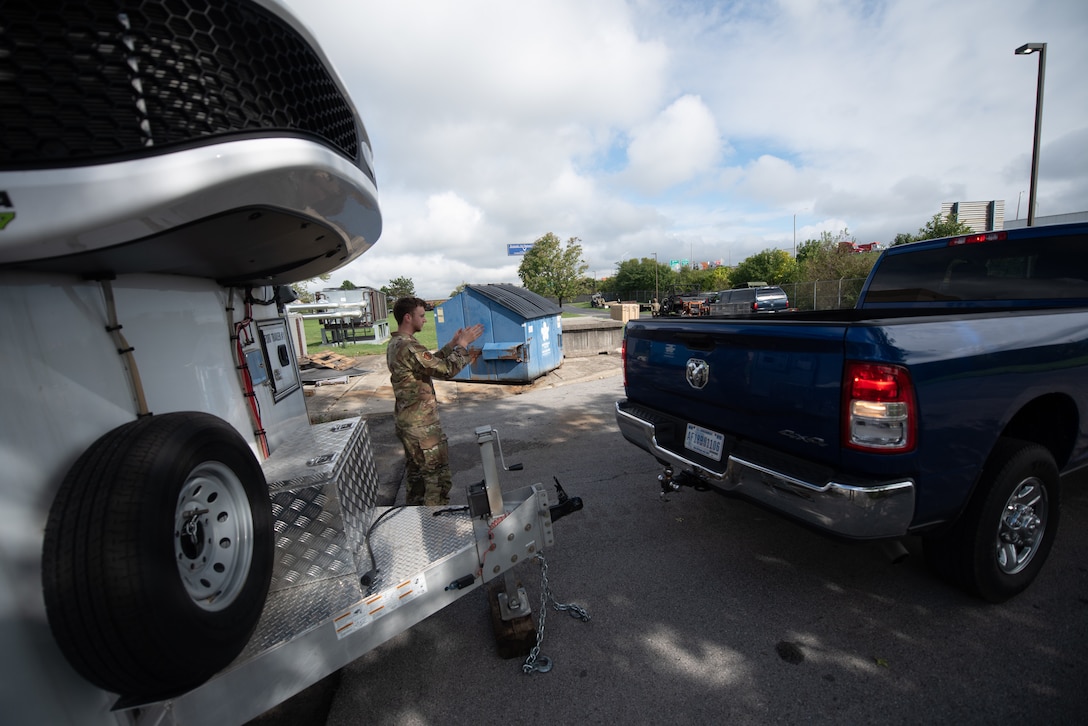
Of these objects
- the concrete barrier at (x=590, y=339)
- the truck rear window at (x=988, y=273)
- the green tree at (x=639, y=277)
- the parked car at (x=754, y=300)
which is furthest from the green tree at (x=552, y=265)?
the green tree at (x=639, y=277)

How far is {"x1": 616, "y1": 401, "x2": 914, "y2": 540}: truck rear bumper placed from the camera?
77.5 inches

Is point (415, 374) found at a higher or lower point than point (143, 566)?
higher

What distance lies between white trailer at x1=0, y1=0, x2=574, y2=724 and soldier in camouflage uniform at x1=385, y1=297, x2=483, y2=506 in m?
1.46

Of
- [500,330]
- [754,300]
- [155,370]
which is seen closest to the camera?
[155,370]

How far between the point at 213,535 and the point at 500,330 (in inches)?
309

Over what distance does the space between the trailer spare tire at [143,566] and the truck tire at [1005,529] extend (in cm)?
329

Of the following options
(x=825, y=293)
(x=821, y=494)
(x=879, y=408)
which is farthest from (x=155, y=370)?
(x=825, y=293)

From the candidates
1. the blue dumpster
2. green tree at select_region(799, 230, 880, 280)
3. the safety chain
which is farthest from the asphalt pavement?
green tree at select_region(799, 230, 880, 280)

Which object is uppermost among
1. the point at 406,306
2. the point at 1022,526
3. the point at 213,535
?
the point at 406,306

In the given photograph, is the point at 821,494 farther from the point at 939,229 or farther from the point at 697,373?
the point at 939,229

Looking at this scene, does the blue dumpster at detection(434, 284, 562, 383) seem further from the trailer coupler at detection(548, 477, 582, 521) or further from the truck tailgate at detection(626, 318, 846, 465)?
the trailer coupler at detection(548, 477, 582, 521)

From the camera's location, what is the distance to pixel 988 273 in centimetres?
344

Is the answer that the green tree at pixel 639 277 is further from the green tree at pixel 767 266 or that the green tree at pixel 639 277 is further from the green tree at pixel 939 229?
the green tree at pixel 939 229

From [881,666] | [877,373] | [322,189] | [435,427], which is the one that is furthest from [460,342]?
[881,666]
